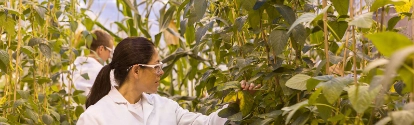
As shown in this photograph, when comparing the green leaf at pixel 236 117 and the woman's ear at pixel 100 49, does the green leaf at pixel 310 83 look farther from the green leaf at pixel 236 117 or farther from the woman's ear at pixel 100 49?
the woman's ear at pixel 100 49

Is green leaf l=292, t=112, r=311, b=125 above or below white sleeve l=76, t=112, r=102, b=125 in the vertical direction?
above

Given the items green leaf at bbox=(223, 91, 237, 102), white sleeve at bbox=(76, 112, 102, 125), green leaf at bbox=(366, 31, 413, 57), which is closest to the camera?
green leaf at bbox=(366, 31, 413, 57)

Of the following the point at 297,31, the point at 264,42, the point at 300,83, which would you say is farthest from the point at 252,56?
the point at 300,83

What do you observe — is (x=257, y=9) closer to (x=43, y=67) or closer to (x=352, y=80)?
(x=352, y=80)

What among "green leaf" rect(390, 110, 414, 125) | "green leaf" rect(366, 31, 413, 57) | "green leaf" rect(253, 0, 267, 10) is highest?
"green leaf" rect(253, 0, 267, 10)

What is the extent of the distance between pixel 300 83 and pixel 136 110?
104 centimetres

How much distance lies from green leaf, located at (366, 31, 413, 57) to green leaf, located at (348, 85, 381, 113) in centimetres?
15

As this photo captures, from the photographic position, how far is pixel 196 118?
2.09 metres

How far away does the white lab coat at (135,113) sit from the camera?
81.4 inches

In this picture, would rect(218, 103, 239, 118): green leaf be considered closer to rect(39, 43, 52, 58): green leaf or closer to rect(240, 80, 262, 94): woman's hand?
rect(240, 80, 262, 94): woman's hand

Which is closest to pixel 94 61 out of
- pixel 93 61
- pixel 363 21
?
pixel 93 61

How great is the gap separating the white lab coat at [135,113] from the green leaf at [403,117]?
1.17 m

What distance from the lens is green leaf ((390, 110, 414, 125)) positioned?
87cm

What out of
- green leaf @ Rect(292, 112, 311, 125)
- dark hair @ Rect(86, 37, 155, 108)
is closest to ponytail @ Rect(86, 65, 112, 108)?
dark hair @ Rect(86, 37, 155, 108)
